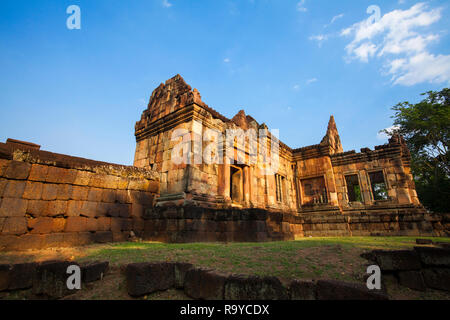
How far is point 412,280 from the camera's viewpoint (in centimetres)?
295

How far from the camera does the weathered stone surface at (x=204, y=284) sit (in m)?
2.50

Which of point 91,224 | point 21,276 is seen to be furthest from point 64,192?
point 21,276

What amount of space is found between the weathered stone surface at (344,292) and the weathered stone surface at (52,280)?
10.3 feet

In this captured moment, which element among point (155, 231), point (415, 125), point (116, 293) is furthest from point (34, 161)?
point (415, 125)

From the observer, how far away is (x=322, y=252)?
4.14 meters

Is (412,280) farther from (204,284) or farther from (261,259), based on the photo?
(204,284)

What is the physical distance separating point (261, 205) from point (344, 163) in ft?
23.9

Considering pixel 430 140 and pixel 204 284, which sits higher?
pixel 430 140

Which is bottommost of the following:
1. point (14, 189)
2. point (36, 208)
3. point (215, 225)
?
point (215, 225)

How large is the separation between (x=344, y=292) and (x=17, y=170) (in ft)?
22.3

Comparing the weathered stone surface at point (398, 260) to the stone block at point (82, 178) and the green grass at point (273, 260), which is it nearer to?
the green grass at point (273, 260)

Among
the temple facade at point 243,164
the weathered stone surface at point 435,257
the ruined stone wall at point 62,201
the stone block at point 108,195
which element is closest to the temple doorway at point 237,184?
the temple facade at point 243,164

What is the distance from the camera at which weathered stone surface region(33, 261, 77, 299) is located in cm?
284

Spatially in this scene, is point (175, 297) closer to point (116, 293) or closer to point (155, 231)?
point (116, 293)
